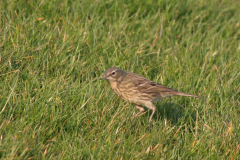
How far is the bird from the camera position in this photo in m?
5.84

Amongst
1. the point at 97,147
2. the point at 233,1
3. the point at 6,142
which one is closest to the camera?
the point at 6,142

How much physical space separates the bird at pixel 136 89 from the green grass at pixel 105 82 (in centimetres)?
17

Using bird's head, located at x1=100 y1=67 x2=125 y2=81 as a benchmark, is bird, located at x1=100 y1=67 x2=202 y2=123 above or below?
below

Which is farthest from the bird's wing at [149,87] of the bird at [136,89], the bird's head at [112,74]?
the bird's head at [112,74]

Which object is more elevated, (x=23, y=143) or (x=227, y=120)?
(x=23, y=143)

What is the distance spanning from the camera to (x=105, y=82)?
20.7 ft

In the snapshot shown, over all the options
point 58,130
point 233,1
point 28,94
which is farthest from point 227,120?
point 233,1

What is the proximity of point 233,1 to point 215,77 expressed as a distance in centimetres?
454

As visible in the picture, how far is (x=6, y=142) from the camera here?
4.16 m

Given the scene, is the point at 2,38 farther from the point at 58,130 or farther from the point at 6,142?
the point at 6,142

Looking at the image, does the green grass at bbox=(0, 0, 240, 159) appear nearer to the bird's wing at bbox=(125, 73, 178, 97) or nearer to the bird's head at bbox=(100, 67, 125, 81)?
the bird's head at bbox=(100, 67, 125, 81)

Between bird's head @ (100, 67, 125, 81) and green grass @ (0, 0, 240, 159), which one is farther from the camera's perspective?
bird's head @ (100, 67, 125, 81)

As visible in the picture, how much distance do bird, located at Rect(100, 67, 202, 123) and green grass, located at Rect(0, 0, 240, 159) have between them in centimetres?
17

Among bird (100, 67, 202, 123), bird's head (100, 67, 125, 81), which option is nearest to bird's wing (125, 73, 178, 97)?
bird (100, 67, 202, 123)
